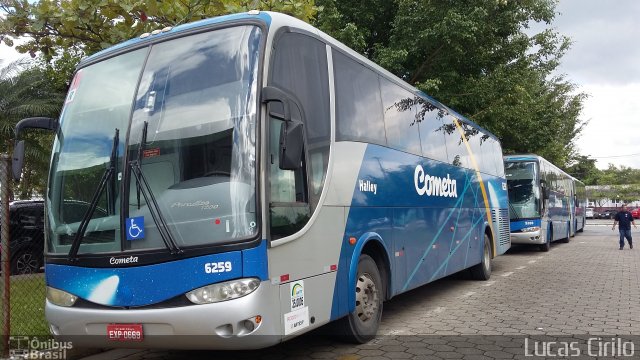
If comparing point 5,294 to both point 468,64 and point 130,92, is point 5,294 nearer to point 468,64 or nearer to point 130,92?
point 130,92

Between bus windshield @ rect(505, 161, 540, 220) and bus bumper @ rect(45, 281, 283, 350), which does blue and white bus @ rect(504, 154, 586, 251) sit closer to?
bus windshield @ rect(505, 161, 540, 220)

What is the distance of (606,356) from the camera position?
5.42 m

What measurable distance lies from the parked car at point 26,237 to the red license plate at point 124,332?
878 centimetres

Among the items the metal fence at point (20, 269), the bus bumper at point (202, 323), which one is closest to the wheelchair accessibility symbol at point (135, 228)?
the bus bumper at point (202, 323)

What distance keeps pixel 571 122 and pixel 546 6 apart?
1955 centimetres

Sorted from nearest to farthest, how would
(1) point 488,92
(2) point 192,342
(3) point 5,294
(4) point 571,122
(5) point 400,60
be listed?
(2) point 192,342 < (3) point 5,294 < (5) point 400,60 < (1) point 488,92 < (4) point 571,122

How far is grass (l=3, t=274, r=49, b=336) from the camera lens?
6.38 metres

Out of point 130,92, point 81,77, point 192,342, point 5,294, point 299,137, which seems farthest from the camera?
point 5,294

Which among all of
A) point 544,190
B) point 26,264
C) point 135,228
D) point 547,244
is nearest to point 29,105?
point 26,264

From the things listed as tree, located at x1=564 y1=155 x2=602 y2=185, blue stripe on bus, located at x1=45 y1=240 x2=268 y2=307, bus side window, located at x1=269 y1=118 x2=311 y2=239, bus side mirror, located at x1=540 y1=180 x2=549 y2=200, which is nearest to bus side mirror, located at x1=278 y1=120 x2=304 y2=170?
bus side window, located at x1=269 y1=118 x2=311 y2=239

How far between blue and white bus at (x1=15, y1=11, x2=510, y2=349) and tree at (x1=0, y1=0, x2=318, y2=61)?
88.6 inches

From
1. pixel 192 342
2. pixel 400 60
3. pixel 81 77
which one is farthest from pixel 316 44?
pixel 400 60

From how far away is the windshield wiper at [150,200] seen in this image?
4188 mm

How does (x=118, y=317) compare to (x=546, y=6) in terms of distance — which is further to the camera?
(x=546, y=6)
